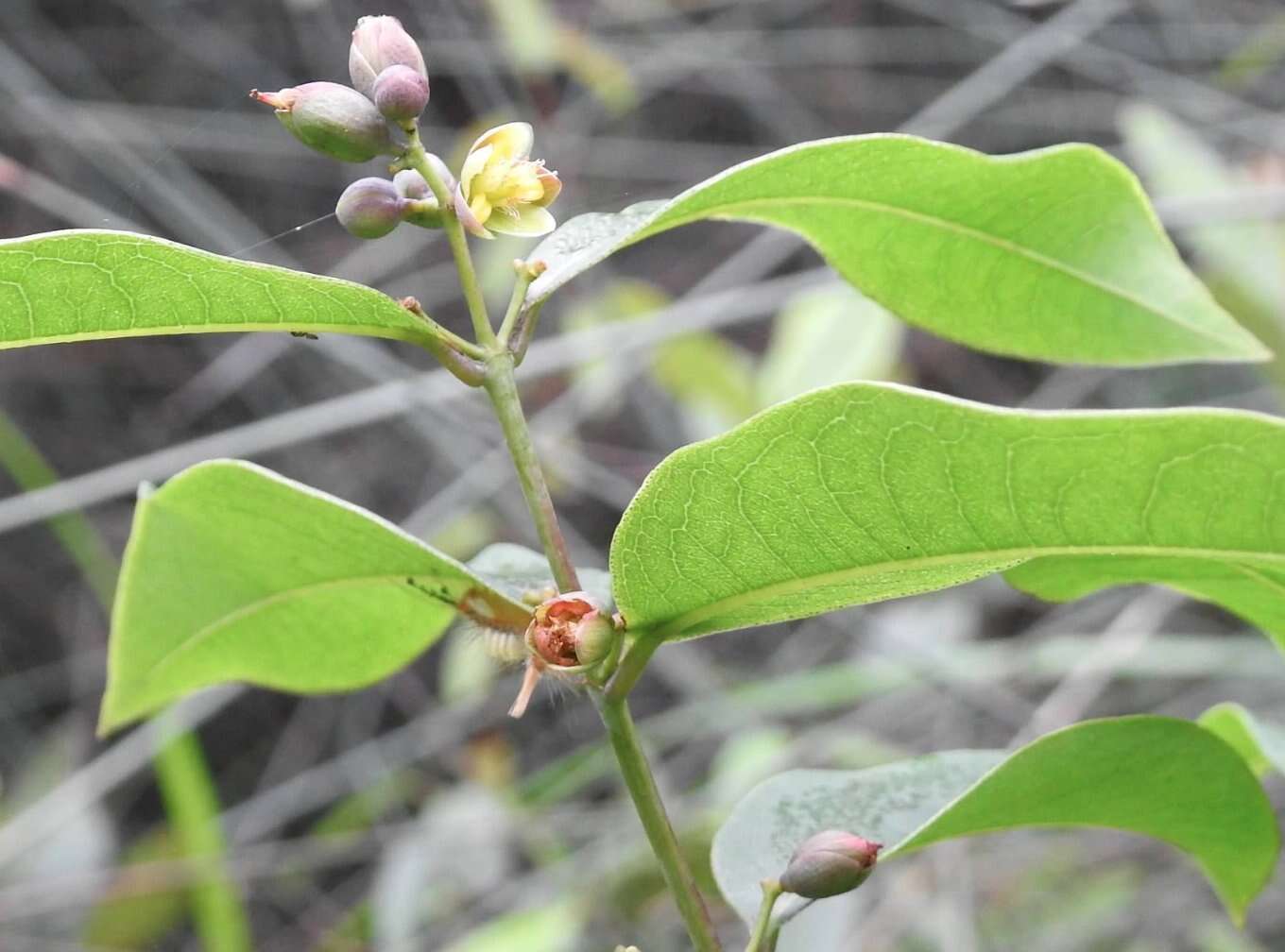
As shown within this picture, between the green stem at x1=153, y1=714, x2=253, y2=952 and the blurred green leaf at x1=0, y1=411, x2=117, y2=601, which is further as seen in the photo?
the blurred green leaf at x1=0, y1=411, x2=117, y2=601

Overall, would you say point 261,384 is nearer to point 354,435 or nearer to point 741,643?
point 354,435

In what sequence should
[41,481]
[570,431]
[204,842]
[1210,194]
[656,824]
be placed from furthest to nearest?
[570,431]
[1210,194]
[41,481]
[204,842]
[656,824]

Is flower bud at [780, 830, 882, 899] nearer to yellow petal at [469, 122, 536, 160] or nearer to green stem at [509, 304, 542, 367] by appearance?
green stem at [509, 304, 542, 367]

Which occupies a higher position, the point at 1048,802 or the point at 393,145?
the point at 393,145

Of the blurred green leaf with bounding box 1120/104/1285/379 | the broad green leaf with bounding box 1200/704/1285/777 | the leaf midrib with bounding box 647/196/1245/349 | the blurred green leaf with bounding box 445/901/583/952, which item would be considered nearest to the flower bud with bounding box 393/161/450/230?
the leaf midrib with bounding box 647/196/1245/349

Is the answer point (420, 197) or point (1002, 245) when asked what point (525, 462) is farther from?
point (1002, 245)

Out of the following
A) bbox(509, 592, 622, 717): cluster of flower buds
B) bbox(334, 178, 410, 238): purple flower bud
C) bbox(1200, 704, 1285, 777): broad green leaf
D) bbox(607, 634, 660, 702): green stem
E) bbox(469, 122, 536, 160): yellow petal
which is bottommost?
bbox(1200, 704, 1285, 777): broad green leaf

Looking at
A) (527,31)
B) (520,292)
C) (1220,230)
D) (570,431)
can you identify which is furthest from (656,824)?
(570,431)

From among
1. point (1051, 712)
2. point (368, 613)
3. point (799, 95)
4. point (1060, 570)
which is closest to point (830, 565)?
point (1060, 570)
